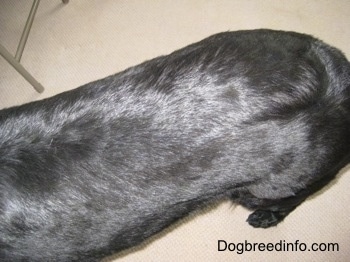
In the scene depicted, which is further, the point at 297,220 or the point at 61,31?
the point at 61,31

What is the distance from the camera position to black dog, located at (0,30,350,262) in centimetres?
83

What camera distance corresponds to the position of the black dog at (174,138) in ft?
2.74

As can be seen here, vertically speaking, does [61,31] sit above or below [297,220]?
above

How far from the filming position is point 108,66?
6.54 feet

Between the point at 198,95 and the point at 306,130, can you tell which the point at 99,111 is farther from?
the point at 306,130

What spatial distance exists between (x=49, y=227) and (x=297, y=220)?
1.12m

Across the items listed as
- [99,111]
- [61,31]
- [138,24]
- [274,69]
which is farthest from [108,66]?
[274,69]

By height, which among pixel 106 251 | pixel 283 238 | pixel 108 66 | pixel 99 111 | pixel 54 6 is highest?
pixel 54 6

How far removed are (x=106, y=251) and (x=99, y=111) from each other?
0.51 m

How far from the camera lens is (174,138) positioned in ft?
2.75

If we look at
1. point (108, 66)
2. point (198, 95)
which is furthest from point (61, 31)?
point (198, 95)

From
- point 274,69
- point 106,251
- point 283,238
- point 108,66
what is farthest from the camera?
point 108,66

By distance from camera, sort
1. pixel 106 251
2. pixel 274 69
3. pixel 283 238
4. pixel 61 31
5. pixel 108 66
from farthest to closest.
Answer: pixel 61 31, pixel 108 66, pixel 283 238, pixel 106 251, pixel 274 69

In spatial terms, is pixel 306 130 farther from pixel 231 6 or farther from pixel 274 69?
pixel 231 6
